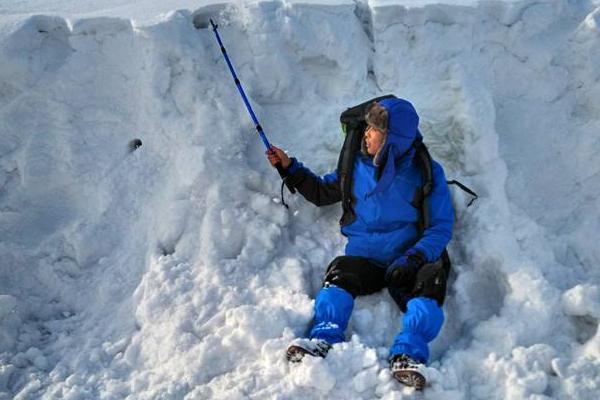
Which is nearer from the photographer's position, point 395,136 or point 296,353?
point 296,353

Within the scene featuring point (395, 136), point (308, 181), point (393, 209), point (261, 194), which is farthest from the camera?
point (261, 194)

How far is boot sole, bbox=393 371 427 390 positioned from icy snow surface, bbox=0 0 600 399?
66 millimetres

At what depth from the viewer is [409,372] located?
3.46 meters

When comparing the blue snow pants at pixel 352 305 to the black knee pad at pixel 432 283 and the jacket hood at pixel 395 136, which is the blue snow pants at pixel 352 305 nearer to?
the black knee pad at pixel 432 283

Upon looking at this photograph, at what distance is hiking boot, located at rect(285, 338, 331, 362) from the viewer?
3586 millimetres

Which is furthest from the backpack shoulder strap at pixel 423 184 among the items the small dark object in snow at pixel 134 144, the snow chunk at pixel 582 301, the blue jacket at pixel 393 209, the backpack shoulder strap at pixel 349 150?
the small dark object in snow at pixel 134 144

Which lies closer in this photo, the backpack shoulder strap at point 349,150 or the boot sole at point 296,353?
the boot sole at point 296,353

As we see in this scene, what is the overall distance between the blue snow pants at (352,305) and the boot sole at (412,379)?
0.57ft

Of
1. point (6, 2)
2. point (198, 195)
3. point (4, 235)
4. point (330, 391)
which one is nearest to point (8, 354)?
point (4, 235)

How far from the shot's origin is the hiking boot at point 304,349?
359 cm

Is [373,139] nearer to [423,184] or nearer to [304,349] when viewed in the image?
[423,184]

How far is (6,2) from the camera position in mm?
5434

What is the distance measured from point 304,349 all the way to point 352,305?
0.59 meters

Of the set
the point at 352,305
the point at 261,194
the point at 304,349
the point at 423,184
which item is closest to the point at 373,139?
the point at 423,184
